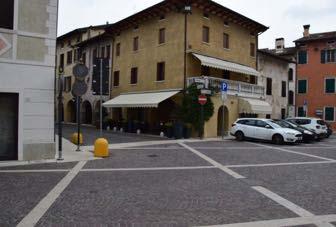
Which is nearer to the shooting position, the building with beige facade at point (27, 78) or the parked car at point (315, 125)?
the building with beige facade at point (27, 78)

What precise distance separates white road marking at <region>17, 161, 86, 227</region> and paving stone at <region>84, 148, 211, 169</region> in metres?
2.35

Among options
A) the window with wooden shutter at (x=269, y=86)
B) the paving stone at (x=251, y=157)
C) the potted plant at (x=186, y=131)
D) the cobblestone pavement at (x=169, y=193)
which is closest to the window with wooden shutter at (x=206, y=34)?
the potted plant at (x=186, y=131)

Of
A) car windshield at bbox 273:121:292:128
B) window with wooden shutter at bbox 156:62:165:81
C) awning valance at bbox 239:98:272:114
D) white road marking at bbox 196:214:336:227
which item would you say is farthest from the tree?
white road marking at bbox 196:214:336:227

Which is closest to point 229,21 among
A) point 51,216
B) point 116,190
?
point 116,190

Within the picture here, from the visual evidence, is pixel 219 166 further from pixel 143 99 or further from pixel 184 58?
pixel 143 99

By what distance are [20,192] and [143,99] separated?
64.5 ft

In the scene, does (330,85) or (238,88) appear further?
(330,85)

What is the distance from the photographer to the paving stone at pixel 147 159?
12.7 meters


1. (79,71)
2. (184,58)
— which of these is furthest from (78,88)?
(184,58)

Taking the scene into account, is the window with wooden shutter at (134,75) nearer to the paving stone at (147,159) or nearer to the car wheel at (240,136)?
the car wheel at (240,136)

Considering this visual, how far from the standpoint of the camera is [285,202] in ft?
24.9

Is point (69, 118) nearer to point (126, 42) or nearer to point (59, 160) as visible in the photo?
point (126, 42)

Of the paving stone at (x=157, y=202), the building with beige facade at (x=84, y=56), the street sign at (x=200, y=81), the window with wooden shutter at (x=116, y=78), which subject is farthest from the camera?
the building with beige facade at (x=84, y=56)

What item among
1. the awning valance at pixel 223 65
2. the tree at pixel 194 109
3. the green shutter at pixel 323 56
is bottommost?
the tree at pixel 194 109
